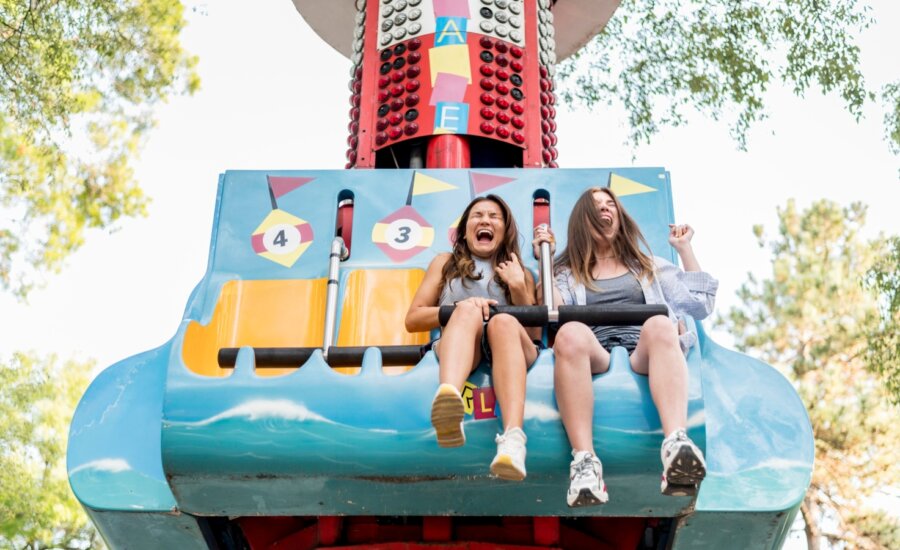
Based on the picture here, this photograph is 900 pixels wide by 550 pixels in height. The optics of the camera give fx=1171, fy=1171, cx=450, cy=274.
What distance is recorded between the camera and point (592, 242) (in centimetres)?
456

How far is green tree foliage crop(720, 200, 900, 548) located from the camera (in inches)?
561

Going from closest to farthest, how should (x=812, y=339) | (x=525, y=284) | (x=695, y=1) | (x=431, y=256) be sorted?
(x=525, y=284) < (x=431, y=256) < (x=695, y=1) < (x=812, y=339)

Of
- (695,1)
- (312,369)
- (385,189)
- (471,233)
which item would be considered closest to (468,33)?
(385,189)

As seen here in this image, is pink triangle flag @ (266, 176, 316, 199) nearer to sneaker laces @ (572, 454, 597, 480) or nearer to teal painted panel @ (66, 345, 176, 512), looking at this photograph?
teal painted panel @ (66, 345, 176, 512)

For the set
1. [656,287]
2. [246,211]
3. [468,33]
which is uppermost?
[468,33]

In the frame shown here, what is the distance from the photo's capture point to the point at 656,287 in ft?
14.5

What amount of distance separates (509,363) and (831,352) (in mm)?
12641

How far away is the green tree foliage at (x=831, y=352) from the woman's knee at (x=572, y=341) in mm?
9521

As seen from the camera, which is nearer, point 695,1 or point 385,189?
point 385,189

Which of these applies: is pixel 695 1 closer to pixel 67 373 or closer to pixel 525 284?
pixel 525 284

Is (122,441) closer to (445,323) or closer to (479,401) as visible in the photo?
(445,323)

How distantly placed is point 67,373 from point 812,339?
9.95 meters

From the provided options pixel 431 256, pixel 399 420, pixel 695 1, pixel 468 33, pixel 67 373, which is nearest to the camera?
pixel 399 420

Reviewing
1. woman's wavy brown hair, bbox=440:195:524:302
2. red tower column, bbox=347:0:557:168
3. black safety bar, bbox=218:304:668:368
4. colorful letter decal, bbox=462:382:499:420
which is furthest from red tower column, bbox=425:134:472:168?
colorful letter decal, bbox=462:382:499:420
